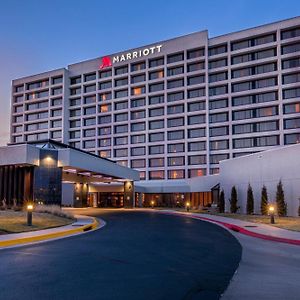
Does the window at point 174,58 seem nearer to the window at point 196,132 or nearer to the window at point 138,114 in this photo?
the window at point 138,114

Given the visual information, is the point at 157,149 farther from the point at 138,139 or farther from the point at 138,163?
the point at 138,163

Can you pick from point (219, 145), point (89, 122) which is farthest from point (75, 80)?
point (219, 145)

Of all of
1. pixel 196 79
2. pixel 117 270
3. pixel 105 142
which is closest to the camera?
pixel 117 270

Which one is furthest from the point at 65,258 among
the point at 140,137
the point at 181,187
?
the point at 140,137

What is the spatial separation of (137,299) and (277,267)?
16.7ft

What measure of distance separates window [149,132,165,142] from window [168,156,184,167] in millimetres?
4932

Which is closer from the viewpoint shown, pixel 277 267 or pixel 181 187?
pixel 277 267

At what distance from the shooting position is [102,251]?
12.3 metres

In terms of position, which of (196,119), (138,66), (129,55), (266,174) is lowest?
(266,174)

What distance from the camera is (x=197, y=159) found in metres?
80.0

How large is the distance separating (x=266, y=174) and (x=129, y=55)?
59.9 metres

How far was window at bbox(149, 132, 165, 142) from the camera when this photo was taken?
8444 centimetres

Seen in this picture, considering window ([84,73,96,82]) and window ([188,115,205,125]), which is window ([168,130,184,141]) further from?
window ([84,73,96,82])

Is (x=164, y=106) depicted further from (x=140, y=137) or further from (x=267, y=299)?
(x=267, y=299)
